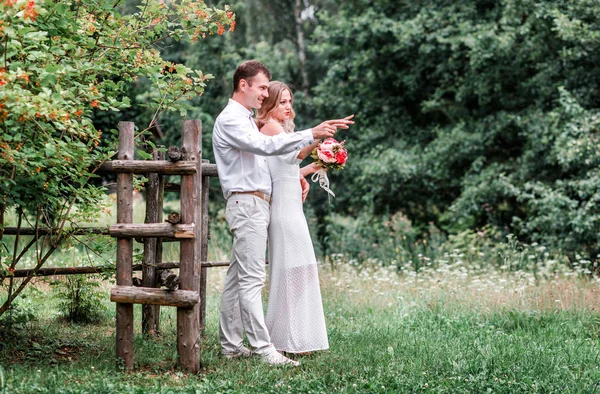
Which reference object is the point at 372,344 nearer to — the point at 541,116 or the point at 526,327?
the point at 526,327

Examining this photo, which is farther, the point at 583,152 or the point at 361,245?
the point at 361,245

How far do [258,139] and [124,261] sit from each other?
1.34 m

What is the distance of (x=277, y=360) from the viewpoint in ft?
17.4

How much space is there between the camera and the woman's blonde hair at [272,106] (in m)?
5.67

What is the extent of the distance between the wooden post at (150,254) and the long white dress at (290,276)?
1.34m

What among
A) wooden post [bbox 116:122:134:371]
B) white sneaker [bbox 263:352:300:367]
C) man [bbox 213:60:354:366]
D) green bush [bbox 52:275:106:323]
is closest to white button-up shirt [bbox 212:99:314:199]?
man [bbox 213:60:354:366]

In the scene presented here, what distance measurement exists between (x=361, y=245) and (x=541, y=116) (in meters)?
4.24

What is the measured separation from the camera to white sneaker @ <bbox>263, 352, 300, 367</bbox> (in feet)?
17.3

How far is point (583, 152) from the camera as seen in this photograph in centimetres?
1132

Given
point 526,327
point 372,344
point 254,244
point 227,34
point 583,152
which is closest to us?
point 254,244

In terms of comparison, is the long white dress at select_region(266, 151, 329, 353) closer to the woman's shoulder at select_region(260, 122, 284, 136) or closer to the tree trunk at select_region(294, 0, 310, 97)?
the woman's shoulder at select_region(260, 122, 284, 136)

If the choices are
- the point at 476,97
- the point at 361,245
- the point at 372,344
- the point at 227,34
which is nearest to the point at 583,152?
the point at 476,97

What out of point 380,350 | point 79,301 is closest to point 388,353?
point 380,350

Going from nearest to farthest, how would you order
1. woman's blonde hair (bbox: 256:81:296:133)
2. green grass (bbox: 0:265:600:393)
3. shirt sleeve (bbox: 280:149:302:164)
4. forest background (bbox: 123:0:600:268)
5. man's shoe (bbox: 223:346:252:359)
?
1. green grass (bbox: 0:265:600:393)
2. shirt sleeve (bbox: 280:149:302:164)
3. man's shoe (bbox: 223:346:252:359)
4. woman's blonde hair (bbox: 256:81:296:133)
5. forest background (bbox: 123:0:600:268)
